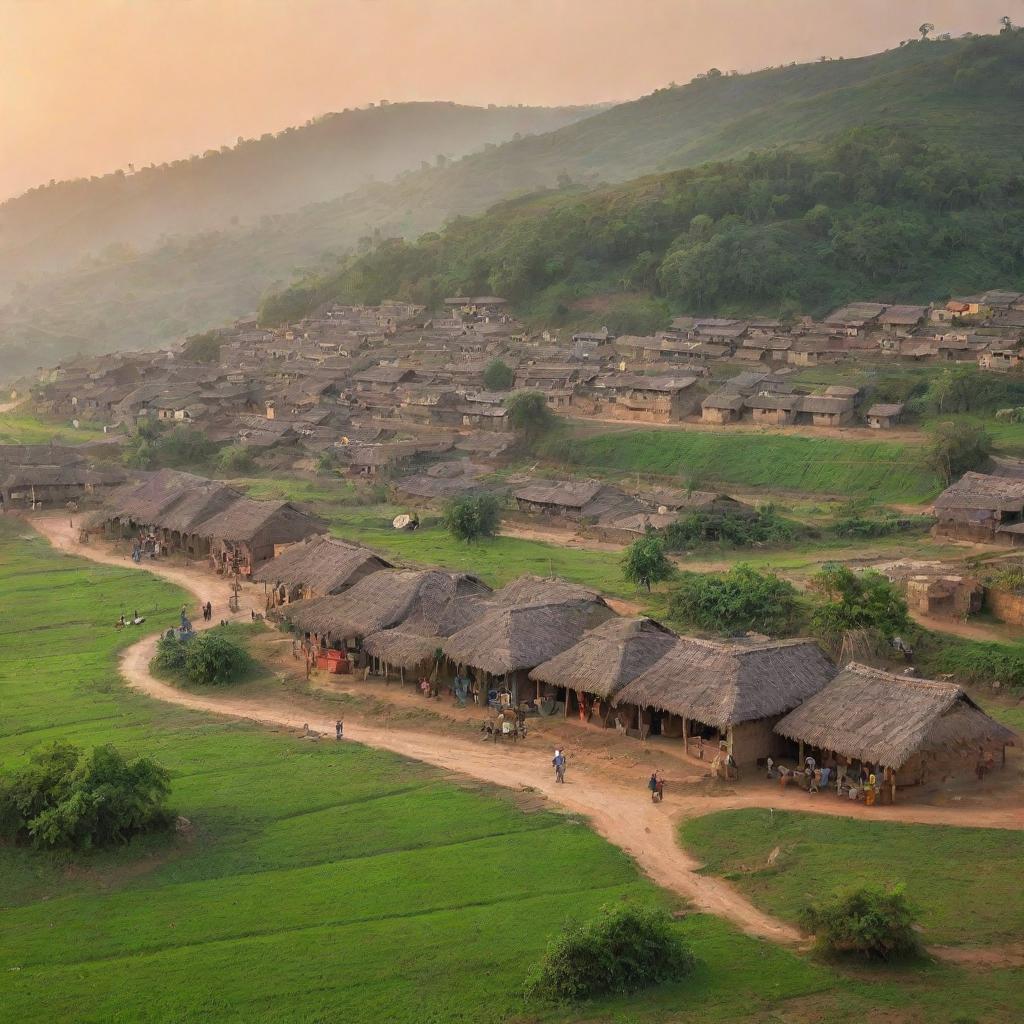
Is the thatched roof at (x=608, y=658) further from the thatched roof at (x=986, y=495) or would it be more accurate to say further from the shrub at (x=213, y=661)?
the thatched roof at (x=986, y=495)

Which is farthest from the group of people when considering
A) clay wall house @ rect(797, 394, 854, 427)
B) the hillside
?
the hillside

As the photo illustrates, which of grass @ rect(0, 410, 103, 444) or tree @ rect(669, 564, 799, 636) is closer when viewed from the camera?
tree @ rect(669, 564, 799, 636)

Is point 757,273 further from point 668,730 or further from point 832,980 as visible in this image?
point 832,980

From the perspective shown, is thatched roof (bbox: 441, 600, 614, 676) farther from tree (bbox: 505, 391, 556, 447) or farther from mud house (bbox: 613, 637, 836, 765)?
tree (bbox: 505, 391, 556, 447)

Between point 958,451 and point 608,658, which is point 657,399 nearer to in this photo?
point 958,451

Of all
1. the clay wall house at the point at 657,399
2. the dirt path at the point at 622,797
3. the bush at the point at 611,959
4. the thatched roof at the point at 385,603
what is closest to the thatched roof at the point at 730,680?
the dirt path at the point at 622,797

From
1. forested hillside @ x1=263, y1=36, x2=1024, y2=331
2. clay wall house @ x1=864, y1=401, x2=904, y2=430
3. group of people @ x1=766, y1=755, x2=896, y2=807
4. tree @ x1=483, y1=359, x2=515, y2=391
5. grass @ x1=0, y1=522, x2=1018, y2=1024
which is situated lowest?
group of people @ x1=766, y1=755, x2=896, y2=807

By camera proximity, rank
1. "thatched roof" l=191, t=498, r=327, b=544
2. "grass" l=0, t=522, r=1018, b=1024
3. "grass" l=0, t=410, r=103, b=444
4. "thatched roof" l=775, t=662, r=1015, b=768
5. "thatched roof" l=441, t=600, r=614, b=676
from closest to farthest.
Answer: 1. "grass" l=0, t=522, r=1018, b=1024
2. "thatched roof" l=775, t=662, r=1015, b=768
3. "thatched roof" l=441, t=600, r=614, b=676
4. "thatched roof" l=191, t=498, r=327, b=544
5. "grass" l=0, t=410, r=103, b=444

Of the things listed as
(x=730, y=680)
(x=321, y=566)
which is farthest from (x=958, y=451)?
(x=730, y=680)
